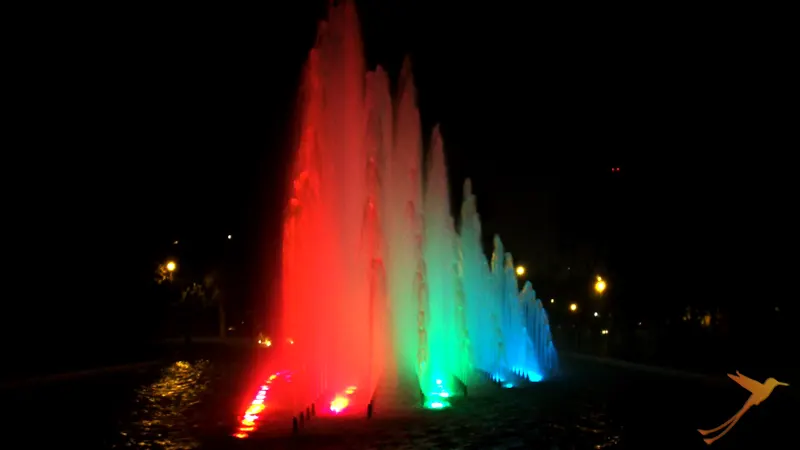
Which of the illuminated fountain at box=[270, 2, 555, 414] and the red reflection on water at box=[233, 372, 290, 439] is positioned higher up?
the illuminated fountain at box=[270, 2, 555, 414]

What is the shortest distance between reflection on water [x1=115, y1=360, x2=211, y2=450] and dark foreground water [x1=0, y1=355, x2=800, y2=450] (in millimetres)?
Result: 25

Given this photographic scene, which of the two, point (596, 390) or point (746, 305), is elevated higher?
point (746, 305)

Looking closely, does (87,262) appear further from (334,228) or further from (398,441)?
(398,441)

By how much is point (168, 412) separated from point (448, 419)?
6417 millimetres

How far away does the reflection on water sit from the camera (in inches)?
579

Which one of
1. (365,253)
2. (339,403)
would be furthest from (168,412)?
(365,253)

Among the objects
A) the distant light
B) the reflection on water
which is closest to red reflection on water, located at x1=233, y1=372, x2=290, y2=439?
the reflection on water

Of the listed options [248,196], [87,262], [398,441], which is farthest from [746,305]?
[248,196]

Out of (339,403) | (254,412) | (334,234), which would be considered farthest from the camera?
(334,234)

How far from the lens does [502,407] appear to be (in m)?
18.8

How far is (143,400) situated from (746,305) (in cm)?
2200

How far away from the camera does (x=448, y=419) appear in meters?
16.6

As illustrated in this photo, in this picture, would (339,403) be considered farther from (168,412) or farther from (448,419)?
(168,412)

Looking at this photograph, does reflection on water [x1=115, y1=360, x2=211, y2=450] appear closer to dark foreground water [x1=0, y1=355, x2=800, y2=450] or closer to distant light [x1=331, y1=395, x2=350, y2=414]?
dark foreground water [x1=0, y1=355, x2=800, y2=450]
